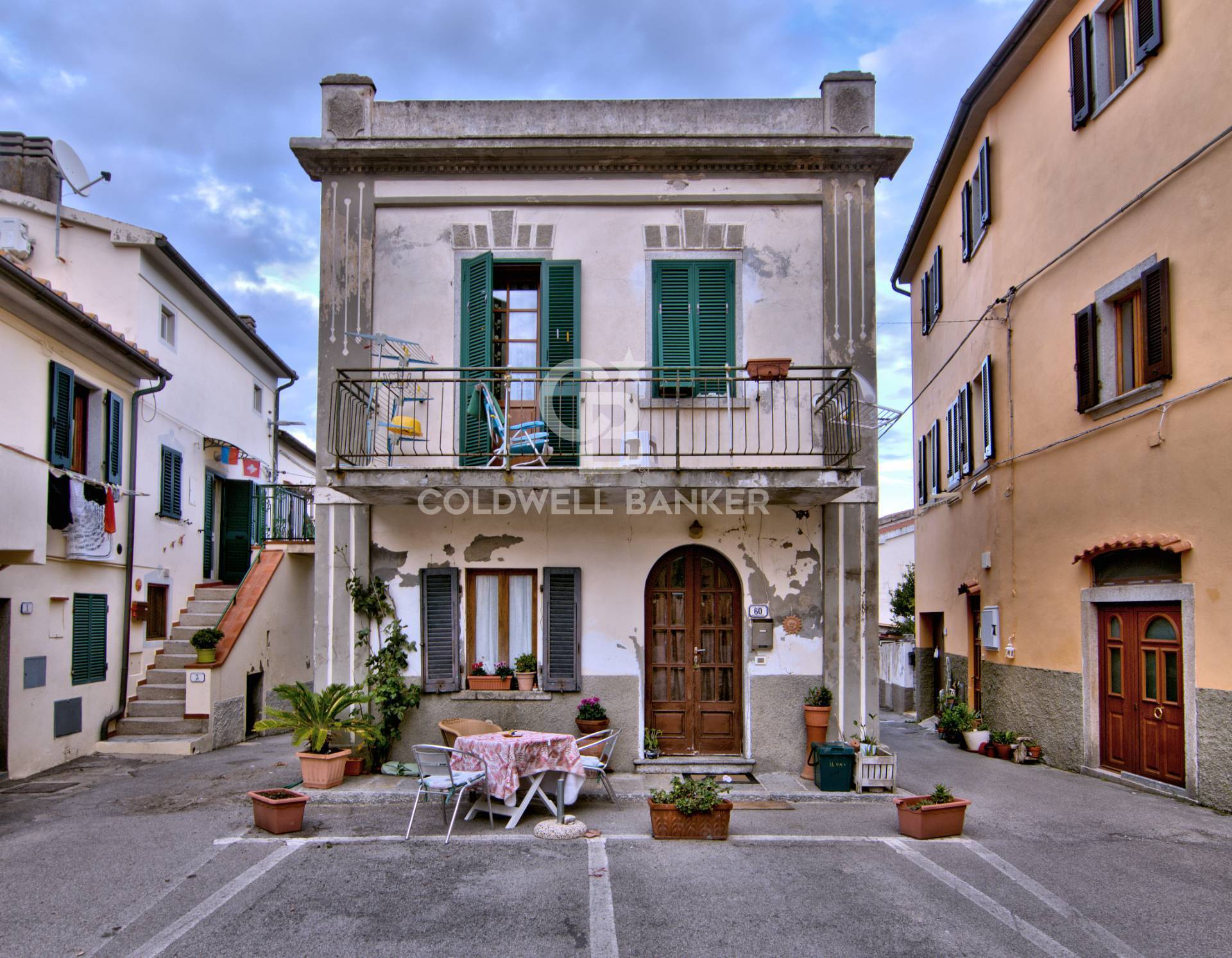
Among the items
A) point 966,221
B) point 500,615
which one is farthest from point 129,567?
point 966,221

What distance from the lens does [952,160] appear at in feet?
53.5

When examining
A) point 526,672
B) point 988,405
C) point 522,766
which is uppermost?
point 988,405

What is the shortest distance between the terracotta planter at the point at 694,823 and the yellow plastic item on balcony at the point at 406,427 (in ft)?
15.5

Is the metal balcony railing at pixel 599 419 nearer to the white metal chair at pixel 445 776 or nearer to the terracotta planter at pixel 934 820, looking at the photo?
the white metal chair at pixel 445 776

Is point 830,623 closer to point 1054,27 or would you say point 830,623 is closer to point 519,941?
point 519,941

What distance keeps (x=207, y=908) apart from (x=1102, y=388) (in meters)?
10.6

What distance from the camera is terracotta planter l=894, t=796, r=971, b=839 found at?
7855 mm

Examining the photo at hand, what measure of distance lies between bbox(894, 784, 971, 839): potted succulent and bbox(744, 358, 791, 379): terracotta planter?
4.33 meters

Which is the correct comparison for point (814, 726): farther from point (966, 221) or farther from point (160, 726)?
point (966, 221)

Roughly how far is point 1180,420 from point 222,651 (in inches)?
500

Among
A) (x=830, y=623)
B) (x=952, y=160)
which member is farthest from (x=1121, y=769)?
(x=952, y=160)

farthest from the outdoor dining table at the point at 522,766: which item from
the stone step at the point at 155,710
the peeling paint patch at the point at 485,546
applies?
the stone step at the point at 155,710

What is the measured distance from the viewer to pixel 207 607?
15.4m

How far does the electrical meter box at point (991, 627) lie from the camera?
13.9m
